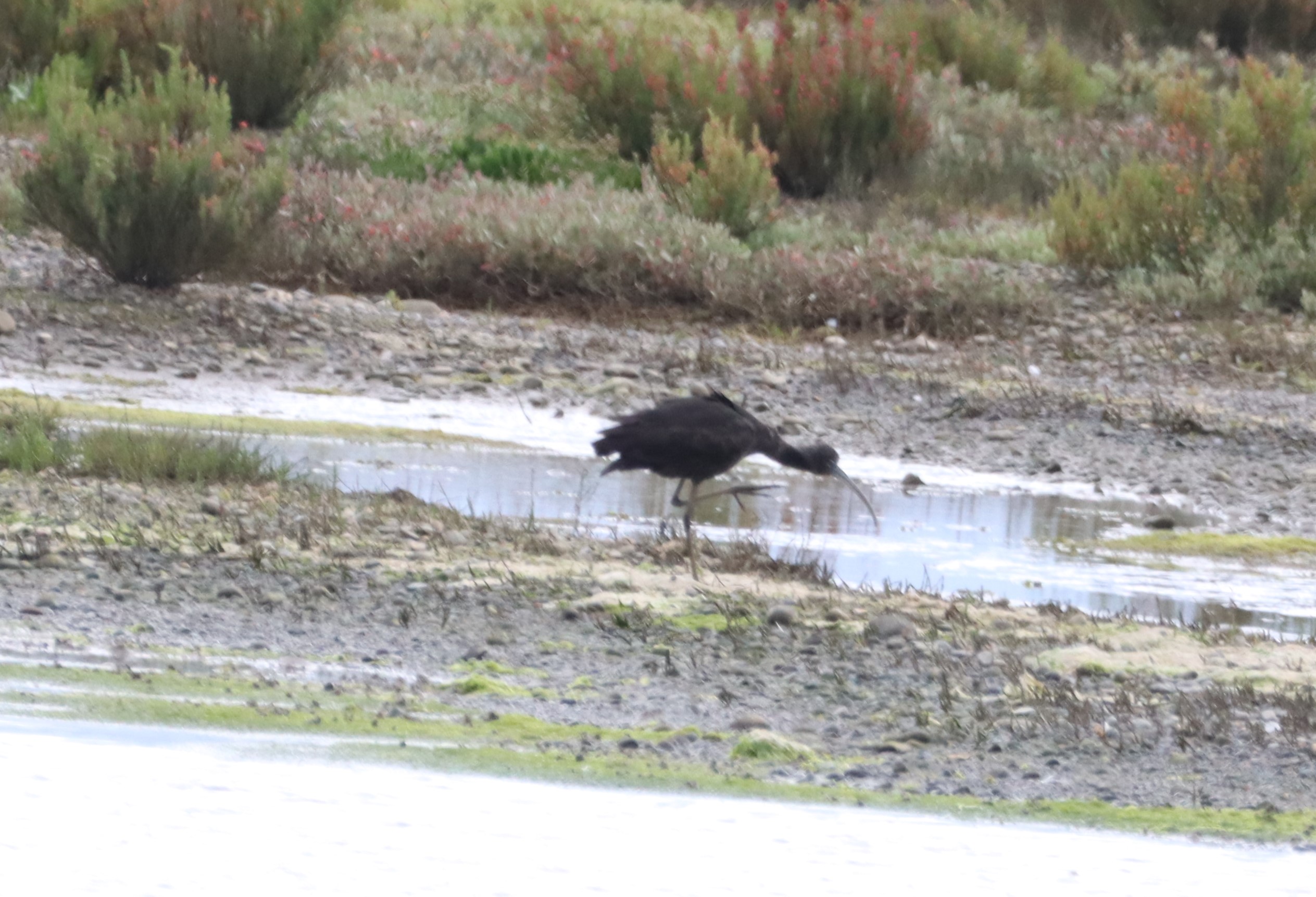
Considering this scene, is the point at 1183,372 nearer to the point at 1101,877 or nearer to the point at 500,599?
the point at 500,599

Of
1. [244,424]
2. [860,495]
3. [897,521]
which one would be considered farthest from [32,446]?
[897,521]

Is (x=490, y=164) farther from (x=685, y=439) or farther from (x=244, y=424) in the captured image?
(x=685, y=439)

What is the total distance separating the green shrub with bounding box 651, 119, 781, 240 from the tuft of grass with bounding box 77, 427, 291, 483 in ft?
27.0

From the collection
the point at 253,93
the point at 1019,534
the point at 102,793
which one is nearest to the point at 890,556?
the point at 1019,534

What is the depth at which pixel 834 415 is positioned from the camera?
42.2ft

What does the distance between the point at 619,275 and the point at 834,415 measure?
133 inches

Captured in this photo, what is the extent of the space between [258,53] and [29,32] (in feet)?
8.58

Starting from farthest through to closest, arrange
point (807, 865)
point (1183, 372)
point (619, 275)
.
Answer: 1. point (619, 275)
2. point (1183, 372)
3. point (807, 865)

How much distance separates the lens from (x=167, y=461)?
9.09 m

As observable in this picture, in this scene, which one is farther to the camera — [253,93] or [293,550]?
[253,93]

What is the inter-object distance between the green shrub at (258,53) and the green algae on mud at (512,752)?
15.1 m

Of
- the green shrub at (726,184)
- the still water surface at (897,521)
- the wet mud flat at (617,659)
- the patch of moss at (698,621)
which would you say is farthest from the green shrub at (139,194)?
the patch of moss at (698,621)

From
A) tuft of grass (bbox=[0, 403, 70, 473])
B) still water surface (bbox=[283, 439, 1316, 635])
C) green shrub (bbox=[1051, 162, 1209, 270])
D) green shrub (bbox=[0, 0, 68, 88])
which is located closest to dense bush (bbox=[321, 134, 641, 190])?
green shrub (bbox=[0, 0, 68, 88])

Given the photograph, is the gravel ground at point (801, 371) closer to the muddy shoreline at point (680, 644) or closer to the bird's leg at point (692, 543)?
the muddy shoreline at point (680, 644)
